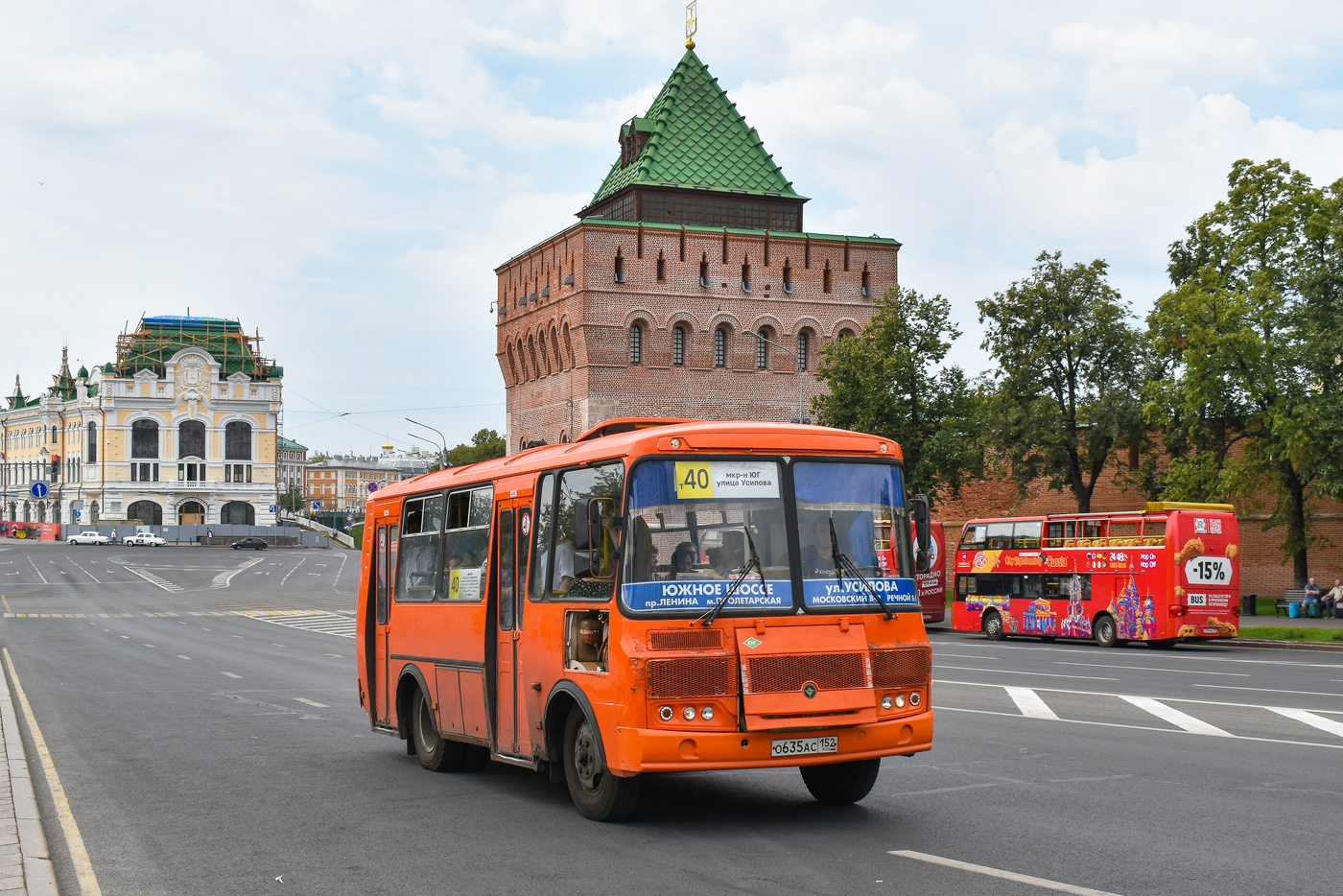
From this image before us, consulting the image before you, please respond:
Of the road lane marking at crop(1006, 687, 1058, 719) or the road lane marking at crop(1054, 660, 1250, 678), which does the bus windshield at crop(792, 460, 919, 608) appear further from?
the road lane marking at crop(1054, 660, 1250, 678)

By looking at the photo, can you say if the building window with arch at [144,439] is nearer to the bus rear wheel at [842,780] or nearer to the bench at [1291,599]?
the bench at [1291,599]

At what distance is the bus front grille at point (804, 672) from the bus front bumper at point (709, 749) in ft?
0.90

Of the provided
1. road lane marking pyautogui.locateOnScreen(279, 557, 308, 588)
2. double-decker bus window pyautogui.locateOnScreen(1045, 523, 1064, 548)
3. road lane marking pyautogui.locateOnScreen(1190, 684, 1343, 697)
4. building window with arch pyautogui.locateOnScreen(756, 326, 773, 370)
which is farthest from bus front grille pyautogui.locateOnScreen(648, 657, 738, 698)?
building window with arch pyautogui.locateOnScreen(756, 326, 773, 370)

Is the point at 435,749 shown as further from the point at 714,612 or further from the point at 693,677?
the point at 714,612

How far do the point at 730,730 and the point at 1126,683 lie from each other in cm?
1315

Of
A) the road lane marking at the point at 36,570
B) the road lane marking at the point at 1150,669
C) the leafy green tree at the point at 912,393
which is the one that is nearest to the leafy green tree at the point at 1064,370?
the leafy green tree at the point at 912,393

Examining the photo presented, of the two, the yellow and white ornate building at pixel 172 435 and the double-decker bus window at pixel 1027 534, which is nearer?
the double-decker bus window at pixel 1027 534

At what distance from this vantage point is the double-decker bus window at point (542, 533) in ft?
33.5

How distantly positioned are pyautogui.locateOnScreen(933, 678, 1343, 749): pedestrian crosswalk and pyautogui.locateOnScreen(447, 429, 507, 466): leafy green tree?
11062 centimetres

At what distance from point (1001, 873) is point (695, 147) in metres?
67.4

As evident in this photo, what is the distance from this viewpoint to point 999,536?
36.6 metres

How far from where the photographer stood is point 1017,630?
3512 centimetres

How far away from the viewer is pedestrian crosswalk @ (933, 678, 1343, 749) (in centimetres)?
1394

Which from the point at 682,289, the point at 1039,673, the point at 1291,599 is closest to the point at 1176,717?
the point at 1039,673
